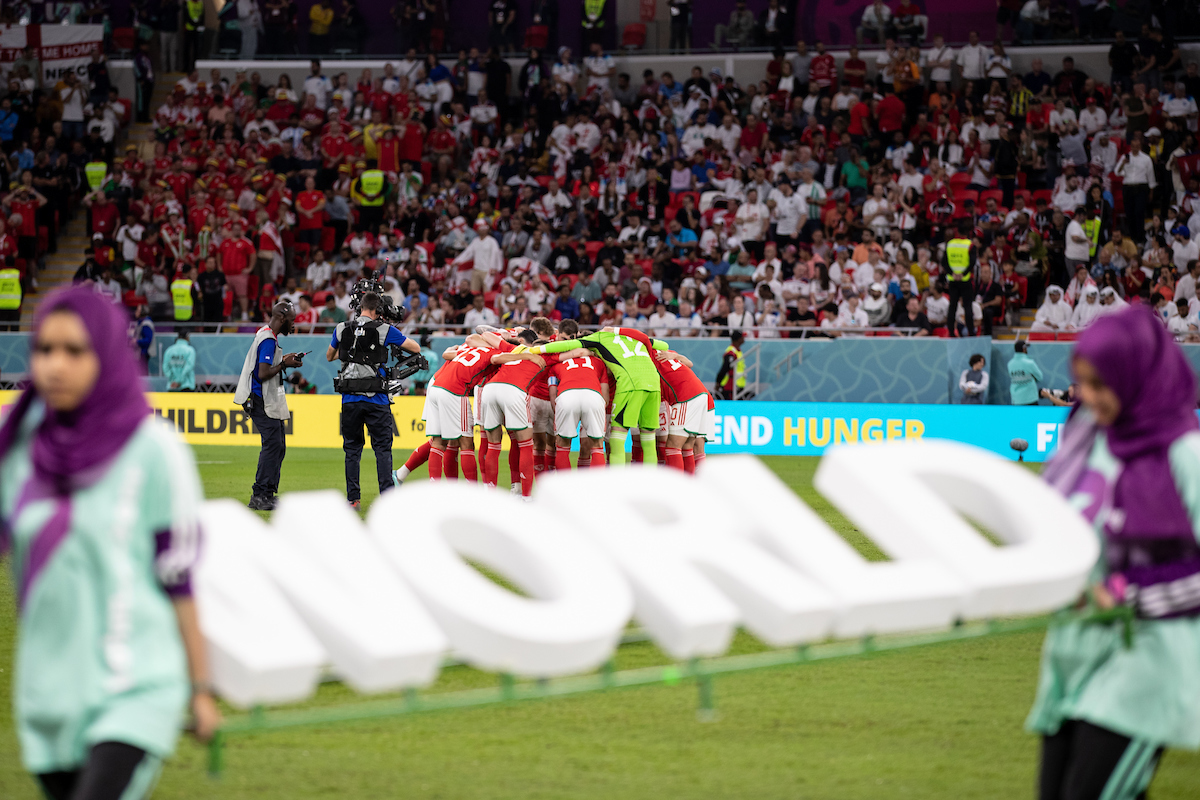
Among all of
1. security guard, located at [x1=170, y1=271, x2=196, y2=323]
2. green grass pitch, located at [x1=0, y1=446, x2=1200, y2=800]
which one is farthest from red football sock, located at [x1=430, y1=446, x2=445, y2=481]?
security guard, located at [x1=170, y1=271, x2=196, y2=323]

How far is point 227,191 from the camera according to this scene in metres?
28.7

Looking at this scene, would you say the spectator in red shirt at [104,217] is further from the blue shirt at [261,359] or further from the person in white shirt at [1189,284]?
the person in white shirt at [1189,284]

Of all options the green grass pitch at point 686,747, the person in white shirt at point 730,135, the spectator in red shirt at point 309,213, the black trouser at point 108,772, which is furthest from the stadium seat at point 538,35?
the black trouser at point 108,772

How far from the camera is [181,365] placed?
2441 cm

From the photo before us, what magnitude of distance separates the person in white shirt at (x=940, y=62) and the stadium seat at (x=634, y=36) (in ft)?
22.0

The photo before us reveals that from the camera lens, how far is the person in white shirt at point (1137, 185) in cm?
2472

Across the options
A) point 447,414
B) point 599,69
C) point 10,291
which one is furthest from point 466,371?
point 599,69

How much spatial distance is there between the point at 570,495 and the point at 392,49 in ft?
99.8

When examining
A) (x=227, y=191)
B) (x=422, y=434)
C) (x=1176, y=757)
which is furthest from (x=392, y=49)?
(x=1176, y=757)

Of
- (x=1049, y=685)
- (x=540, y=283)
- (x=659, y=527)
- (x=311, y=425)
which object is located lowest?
(x=311, y=425)

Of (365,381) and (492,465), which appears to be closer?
(365,381)

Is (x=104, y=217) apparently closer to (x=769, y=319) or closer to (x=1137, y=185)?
(x=769, y=319)

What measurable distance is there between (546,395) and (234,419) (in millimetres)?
10369

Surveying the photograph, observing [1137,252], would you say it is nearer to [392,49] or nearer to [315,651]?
[392,49]
